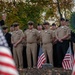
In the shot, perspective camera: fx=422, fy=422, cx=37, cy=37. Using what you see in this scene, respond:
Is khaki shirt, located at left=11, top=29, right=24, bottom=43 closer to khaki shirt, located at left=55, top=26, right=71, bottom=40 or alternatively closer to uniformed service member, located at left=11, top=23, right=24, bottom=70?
uniformed service member, located at left=11, top=23, right=24, bottom=70

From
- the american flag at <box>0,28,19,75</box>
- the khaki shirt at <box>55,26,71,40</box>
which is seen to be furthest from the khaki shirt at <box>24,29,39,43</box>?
the american flag at <box>0,28,19,75</box>

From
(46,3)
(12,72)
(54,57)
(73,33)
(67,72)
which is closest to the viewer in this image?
(12,72)

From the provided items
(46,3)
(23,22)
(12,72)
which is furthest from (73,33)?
(46,3)

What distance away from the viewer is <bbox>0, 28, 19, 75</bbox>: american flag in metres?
3.89

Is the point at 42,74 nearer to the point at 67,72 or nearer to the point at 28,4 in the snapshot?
the point at 67,72

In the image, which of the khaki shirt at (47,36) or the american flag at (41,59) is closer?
the american flag at (41,59)

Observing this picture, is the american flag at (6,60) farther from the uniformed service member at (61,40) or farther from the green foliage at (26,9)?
the green foliage at (26,9)

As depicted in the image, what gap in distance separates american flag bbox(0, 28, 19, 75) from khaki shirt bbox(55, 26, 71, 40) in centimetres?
886

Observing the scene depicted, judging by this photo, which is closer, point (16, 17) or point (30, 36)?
point (30, 36)

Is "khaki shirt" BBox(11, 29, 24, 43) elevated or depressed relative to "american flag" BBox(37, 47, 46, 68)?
elevated

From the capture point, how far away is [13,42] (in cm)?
1393

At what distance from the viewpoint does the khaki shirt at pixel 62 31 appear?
12.8m

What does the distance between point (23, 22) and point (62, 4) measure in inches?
166

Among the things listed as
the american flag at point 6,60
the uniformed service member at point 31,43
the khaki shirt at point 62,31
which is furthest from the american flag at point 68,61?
the american flag at point 6,60
